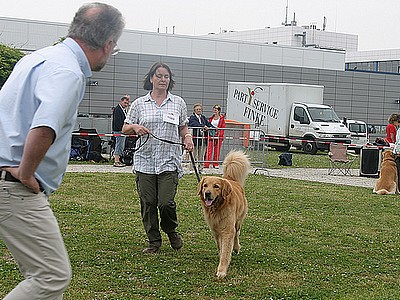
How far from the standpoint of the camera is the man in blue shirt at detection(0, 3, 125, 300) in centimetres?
327

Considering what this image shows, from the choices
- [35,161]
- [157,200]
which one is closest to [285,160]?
[157,200]

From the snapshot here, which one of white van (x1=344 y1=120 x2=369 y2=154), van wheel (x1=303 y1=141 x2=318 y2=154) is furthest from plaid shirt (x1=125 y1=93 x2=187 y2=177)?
white van (x1=344 y1=120 x2=369 y2=154)

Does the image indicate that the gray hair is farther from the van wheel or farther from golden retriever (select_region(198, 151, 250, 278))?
the van wheel

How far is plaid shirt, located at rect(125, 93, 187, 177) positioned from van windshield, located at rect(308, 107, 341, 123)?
2345cm

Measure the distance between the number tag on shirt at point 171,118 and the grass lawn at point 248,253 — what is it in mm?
1500

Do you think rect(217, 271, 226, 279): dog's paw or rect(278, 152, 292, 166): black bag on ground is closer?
rect(217, 271, 226, 279): dog's paw

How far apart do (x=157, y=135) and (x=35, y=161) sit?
4.10m

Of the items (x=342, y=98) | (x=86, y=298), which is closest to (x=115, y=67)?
(x=342, y=98)

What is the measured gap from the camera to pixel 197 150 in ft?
59.5

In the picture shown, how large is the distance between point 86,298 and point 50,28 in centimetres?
3314

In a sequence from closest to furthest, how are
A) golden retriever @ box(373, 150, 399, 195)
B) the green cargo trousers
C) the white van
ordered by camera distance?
the green cargo trousers
golden retriever @ box(373, 150, 399, 195)
the white van

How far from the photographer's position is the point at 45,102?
3207 mm

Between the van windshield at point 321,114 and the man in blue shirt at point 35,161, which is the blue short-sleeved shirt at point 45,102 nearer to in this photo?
the man in blue shirt at point 35,161

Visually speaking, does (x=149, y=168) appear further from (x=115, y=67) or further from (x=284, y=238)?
(x=115, y=67)
